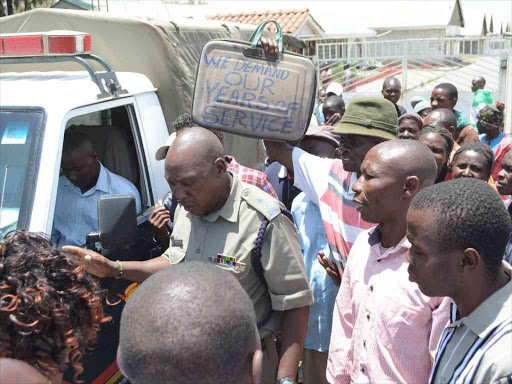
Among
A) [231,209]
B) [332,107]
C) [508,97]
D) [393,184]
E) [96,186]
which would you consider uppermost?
[393,184]

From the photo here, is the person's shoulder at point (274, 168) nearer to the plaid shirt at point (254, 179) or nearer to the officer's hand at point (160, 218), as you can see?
the plaid shirt at point (254, 179)

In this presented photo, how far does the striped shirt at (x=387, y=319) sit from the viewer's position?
2170 millimetres

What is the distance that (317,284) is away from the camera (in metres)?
3.32

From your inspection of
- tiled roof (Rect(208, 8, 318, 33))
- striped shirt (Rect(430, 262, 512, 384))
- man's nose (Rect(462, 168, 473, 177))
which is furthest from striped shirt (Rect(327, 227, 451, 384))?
tiled roof (Rect(208, 8, 318, 33))

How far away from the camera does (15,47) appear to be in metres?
3.49

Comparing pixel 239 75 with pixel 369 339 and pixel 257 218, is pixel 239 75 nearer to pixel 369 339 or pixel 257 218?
pixel 257 218

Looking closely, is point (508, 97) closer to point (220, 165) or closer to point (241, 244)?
point (220, 165)

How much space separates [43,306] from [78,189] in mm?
1879

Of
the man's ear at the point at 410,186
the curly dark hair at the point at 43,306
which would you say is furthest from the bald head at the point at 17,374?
the man's ear at the point at 410,186

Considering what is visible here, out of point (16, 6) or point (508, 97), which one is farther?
point (508, 97)

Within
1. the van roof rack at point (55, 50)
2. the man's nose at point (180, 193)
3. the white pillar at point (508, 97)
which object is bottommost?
the white pillar at point (508, 97)

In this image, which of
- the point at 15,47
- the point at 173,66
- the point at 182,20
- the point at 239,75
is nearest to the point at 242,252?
the point at 239,75

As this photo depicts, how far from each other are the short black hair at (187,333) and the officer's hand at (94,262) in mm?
1270


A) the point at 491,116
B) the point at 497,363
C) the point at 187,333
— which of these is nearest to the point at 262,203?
the point at 497,363
